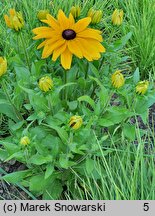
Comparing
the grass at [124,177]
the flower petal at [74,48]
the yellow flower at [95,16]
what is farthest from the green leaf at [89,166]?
the yellow flower at [95,16]

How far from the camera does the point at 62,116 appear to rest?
52.2 inches

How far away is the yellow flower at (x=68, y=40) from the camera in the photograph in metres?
1.25

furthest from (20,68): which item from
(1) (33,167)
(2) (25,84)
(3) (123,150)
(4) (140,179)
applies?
(4) (140,179)

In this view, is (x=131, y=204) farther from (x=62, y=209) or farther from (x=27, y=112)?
(x=27, y=112)

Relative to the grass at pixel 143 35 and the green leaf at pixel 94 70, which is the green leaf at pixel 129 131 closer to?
the green leaf at pixel 94 70

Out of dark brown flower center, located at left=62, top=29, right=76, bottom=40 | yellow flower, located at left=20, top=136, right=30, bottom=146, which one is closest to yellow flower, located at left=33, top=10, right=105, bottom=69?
dark brown flower center, located at left=62, top=29, right=76, bottom=40

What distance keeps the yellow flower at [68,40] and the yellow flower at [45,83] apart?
4.5 inches

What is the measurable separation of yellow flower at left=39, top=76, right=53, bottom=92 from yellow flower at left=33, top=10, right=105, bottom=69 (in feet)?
0.38

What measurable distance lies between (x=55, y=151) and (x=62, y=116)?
0.12 metres

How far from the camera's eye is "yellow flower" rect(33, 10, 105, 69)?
1.25 meters

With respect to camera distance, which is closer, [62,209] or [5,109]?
[62,209]

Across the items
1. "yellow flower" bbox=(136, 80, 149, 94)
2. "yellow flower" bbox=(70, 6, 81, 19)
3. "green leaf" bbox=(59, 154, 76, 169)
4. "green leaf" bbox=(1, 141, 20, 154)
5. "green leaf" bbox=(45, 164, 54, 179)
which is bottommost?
"green leaf" bbox=(45, 164, 54, 179)

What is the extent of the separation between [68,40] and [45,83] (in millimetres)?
194

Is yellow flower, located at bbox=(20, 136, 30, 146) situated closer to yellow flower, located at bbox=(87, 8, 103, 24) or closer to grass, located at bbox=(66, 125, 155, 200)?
grass, located at bbox=(66, 125, 155, 200)
